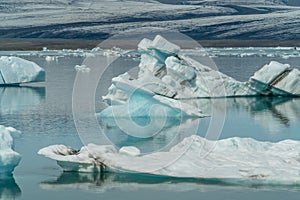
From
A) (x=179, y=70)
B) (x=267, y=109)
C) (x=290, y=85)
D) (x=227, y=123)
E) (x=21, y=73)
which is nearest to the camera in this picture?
(x=227, y=123)

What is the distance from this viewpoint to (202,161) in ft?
24.5

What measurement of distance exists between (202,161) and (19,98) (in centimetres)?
814

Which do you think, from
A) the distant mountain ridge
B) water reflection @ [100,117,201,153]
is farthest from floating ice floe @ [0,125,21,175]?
the distant mountain ridge

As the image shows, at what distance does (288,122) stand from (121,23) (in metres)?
49.4

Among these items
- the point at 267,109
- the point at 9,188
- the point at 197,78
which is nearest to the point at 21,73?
the point at 197,78

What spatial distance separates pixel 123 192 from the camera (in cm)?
677

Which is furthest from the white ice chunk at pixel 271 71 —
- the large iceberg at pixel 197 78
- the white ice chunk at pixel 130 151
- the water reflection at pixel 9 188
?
the water reflection at pixel 9 188

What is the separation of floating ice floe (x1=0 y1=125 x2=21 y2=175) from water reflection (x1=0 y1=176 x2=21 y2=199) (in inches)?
4.2

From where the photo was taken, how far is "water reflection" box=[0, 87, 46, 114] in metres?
13.0

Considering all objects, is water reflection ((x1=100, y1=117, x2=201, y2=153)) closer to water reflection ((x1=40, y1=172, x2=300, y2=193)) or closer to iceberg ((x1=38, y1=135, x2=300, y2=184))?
iceberg ((x1=38, y1=135, x2=300, y2=184))

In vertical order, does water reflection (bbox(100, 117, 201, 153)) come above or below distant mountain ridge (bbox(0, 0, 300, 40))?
above

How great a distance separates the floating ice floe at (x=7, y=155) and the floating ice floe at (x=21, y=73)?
9269 millimetres

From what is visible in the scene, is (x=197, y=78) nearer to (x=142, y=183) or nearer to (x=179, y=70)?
(x=179, y=70)

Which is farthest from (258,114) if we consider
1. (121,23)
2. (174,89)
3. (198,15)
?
(198,15)
